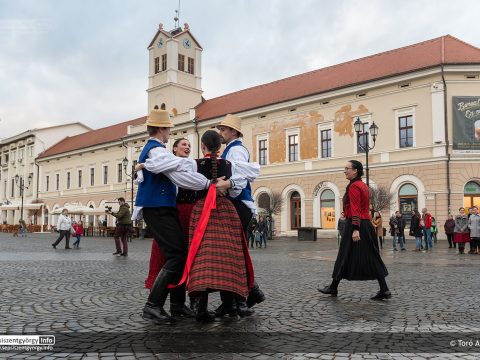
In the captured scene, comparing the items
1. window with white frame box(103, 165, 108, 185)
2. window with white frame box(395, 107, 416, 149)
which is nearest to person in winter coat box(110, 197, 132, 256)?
window with white frame box(395, 107, 416, 149)

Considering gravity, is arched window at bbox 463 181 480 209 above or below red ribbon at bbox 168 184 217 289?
above

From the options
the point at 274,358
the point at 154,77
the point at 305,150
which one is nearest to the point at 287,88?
the point at 305,150

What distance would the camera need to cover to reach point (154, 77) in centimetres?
5012

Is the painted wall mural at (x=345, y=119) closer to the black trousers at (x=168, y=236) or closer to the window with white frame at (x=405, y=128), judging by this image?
the window with white frame at (x=405, y=128)

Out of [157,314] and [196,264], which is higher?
[196,264]

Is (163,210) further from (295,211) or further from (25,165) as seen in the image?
(25,165)

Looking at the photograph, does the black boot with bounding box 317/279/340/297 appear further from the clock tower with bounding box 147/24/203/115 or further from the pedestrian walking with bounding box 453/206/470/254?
the clock tower with bounding box 147/24/203/115

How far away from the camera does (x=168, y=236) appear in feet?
16.5

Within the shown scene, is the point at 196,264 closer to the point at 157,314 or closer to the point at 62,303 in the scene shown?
the point at 157,314

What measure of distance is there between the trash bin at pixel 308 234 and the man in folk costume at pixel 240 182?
2472 cm

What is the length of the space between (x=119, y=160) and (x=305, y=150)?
23.6 m

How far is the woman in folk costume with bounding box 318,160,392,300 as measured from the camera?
6516mm

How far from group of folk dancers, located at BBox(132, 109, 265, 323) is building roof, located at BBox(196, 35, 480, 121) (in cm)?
2697

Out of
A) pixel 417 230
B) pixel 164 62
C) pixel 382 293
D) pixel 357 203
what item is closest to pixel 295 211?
pixel 417 230
